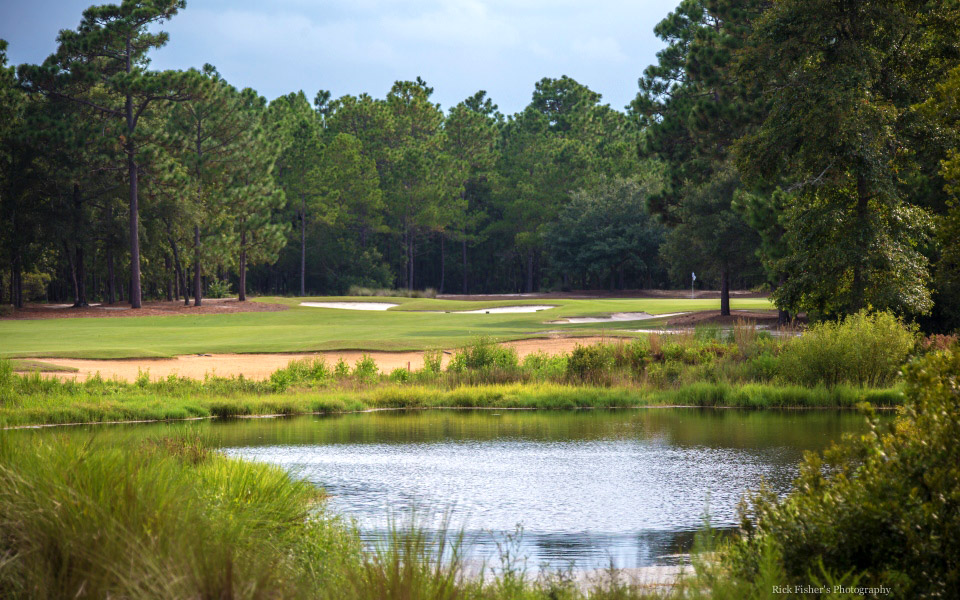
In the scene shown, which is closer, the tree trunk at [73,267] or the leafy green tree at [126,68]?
the leafy green tree at [126,68]

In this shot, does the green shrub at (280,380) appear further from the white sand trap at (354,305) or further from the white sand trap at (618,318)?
the white sand trap at (354,305)

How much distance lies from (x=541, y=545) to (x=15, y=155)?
53.3 m

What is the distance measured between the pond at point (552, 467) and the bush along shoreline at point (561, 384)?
2.64ft

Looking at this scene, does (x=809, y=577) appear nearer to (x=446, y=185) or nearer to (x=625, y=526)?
(x=625, y=526)

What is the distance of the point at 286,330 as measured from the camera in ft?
121

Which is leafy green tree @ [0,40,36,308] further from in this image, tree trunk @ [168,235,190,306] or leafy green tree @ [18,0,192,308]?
tree trunk @ [168,235,190,306]

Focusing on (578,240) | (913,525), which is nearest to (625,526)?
(913,525)

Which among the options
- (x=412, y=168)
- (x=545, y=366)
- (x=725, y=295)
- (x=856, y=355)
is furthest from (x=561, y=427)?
(x=412, y=168)

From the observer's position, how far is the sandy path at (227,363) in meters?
22.9

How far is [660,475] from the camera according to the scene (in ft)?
38.7

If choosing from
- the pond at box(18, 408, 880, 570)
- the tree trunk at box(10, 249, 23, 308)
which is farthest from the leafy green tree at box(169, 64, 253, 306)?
the pond at box(18, 408, 880, 570)

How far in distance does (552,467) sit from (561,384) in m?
8.69

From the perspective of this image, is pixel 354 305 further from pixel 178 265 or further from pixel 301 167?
pixel 301 167

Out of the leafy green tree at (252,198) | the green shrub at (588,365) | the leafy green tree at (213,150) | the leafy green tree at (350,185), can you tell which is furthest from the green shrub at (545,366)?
the leafy green tree at (350,185)
